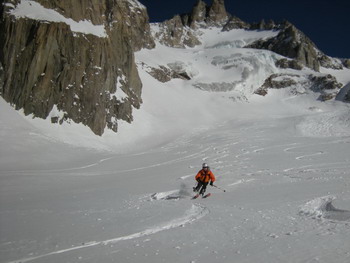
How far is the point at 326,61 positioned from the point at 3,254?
413 ft

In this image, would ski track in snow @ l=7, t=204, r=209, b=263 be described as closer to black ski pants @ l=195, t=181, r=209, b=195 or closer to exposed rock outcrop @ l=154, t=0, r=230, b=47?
black ski pants @ l=195, t=181, r=209, b=195

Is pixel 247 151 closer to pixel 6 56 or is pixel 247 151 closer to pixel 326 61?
pixel 6 56

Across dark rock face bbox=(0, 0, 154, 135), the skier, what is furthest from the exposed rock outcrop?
the skier

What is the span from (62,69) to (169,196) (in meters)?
27.1

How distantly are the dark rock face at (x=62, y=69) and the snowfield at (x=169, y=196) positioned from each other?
1.90 metres

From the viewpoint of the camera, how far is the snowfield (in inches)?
233

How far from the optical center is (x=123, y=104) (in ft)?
140

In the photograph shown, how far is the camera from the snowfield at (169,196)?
5.93 metres

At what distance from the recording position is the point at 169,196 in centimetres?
1220

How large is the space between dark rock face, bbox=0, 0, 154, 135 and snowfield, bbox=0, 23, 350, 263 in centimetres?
190

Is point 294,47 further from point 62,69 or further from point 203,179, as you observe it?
point 203,179

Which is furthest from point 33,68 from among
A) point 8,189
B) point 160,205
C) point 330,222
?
point 330,222

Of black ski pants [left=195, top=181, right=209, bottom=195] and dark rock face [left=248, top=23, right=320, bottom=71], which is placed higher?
dark rock face [left=248, top=23, right=320, bottom=71]

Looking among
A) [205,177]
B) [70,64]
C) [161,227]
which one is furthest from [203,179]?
[70,64]
